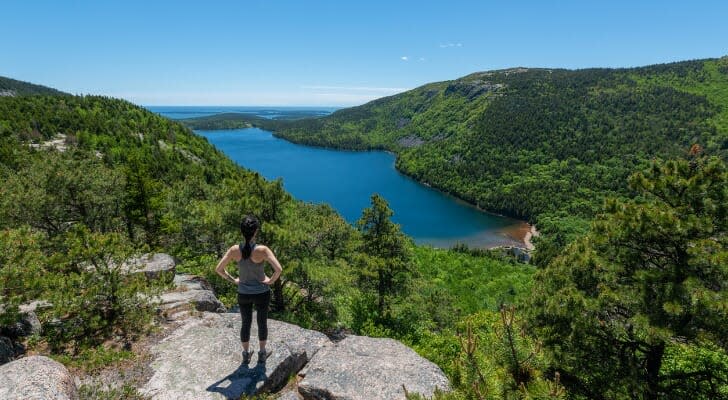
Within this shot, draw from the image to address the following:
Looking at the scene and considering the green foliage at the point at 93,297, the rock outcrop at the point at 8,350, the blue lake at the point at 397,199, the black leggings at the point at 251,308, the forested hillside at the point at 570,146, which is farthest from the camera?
the forested hillside at the point at 570,146

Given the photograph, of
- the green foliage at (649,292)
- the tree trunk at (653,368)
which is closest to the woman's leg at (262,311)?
the green foliage at (649,292)

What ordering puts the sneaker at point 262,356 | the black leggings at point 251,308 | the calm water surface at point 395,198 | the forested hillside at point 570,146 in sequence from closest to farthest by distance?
the black leggings at point 251,308, the sneaker at point 262,356, the calm water surface at point 395,198, the forested hillside at point 570,146

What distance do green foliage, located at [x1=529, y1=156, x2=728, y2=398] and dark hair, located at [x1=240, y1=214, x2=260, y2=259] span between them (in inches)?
333

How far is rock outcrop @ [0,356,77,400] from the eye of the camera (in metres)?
6.43

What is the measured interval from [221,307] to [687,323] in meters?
14.8

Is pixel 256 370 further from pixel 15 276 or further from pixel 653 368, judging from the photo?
pixel 653 368

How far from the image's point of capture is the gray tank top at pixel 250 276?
7.30 m

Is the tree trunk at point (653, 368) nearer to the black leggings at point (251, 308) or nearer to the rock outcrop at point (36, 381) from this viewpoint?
the black leggings at point (251, 308)

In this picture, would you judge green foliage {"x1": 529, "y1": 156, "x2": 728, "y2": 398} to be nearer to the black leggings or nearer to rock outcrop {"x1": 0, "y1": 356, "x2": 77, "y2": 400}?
the black leggings

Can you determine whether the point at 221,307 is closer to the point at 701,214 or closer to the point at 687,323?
the point at 687,323

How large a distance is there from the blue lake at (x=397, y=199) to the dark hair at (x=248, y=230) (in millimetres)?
85885

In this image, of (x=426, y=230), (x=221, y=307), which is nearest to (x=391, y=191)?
(x=426, y=230)

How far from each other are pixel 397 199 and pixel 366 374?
4774 inches

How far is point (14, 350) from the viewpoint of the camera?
8.90 meters
